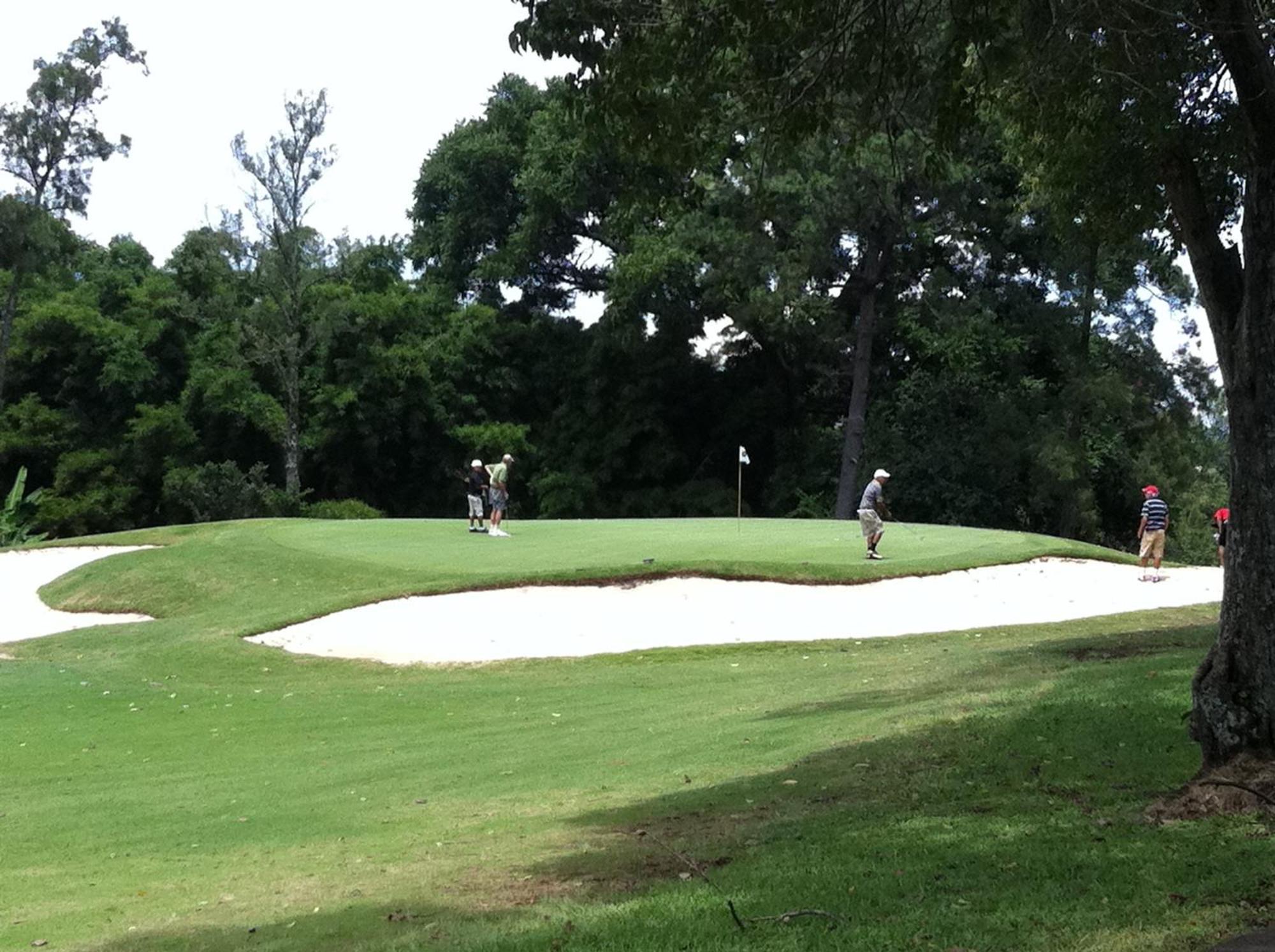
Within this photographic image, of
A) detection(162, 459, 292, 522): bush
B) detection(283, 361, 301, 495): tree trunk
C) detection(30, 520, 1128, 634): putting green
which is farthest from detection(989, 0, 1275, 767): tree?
detection(283, 361, 301, 495): tree trunk

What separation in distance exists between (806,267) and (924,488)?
1033cm

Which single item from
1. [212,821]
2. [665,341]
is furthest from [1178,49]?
[665,341]

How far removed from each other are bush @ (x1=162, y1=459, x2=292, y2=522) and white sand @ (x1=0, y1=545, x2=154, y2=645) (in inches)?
614

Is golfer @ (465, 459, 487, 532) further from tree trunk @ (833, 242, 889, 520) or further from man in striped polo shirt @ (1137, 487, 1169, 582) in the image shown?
tree trunk @ (833, 242, 889, 520)

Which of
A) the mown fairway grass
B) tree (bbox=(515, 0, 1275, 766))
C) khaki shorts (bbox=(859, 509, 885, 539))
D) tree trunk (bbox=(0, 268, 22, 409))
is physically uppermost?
tree trunk (bbox=(0, 268, 22, 409))

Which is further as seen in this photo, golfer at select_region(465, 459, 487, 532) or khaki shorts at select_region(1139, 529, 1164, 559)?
golfer at select_region(465, 459, 487, 532)

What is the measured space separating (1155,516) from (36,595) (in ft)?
76.8

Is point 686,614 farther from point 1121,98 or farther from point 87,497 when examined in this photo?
point 87,497

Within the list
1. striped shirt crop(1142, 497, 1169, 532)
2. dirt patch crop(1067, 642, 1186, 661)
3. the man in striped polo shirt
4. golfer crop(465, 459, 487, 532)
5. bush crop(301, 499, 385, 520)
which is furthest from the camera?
bush crop(301, 499, 385, 520)

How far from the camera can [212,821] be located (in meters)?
9.58

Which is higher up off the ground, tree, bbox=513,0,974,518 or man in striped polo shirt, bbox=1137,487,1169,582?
tree, bbox=513,0,974,518

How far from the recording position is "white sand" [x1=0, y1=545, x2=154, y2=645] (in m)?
23.8

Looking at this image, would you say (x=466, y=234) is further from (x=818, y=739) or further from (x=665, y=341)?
(x=818, y=739)

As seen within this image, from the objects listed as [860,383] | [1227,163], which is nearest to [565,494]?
[860,383]
